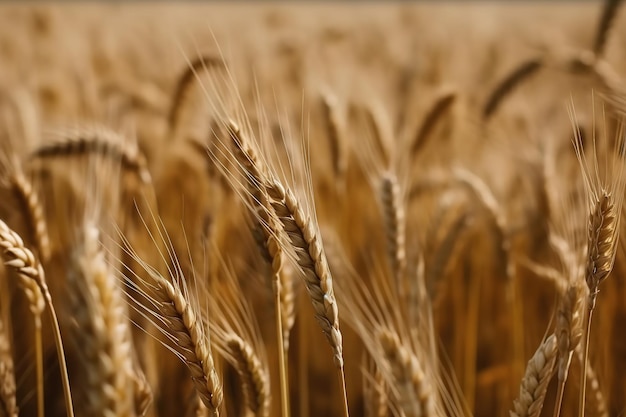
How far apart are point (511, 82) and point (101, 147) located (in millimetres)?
1581

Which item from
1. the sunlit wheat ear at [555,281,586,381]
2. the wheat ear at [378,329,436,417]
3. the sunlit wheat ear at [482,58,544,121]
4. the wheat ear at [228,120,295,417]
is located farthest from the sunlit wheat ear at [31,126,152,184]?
the sunlit wheat ear at [482,58,544,121]

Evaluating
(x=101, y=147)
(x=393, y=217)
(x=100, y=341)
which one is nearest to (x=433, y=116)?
(x=393, y=217)

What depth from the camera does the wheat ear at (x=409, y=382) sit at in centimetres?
77

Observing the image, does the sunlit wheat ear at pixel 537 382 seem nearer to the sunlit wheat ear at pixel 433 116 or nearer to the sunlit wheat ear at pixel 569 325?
the sunlit wheat ear at pixel 569 325

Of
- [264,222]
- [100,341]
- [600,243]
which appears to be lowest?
[100,341]

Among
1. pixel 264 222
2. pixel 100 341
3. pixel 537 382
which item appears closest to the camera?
pixel 100 341

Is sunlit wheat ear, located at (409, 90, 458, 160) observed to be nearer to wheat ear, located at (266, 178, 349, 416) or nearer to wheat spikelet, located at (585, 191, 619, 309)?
wheat spikelet, located at (585, 191, 619, 309)

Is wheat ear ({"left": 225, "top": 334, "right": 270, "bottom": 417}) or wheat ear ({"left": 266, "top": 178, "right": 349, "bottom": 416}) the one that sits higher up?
wheat ear ({"left": 266, "top": 178, "right": 349, "bottom": 416})

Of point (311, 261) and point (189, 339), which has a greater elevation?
point (311, 261)

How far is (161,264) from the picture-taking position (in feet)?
5.40

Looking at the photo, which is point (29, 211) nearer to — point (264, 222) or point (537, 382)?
point (264, 222)

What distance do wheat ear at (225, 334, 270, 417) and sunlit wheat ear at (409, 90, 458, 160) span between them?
131 centimetres

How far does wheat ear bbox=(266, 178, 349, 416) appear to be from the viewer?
33.1 inches

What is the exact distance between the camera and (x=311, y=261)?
2.80 feet
